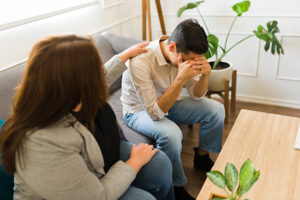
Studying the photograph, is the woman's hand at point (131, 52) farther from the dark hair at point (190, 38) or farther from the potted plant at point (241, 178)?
the potted plant at point (241, 178)

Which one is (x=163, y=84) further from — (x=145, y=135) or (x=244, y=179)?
(x=244, y=179)

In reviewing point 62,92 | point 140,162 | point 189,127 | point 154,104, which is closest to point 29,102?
point 62,92

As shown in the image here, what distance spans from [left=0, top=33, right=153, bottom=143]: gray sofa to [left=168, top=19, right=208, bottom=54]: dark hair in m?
0.54

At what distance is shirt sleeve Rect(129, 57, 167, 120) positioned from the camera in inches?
63.6

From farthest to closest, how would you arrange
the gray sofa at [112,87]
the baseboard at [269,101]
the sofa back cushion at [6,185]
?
the baseboard at [269,101] → the gray sofa at [112,87] → the sofa back cushion at [6,185]

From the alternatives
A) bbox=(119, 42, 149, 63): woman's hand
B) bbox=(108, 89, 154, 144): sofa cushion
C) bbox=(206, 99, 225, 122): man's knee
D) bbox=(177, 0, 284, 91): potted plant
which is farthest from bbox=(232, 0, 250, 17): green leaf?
bbox=(108, 89, 154, 144): sofa cushion

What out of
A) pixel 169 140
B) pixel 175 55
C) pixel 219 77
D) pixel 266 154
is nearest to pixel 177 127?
pixel 169 140

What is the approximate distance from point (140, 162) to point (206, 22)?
1.87 meters

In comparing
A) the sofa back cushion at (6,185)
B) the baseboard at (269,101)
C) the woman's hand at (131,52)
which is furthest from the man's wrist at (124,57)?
the baseboard at (269,101)

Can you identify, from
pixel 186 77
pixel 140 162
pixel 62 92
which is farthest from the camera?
pixel 186 77

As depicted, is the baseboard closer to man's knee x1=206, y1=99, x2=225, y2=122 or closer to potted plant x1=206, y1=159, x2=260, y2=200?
man's knee x1=206, y1=99, x2=225, y2=122

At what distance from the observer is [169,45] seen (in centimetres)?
161

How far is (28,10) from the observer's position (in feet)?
6.23

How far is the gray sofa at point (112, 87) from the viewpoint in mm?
1477
